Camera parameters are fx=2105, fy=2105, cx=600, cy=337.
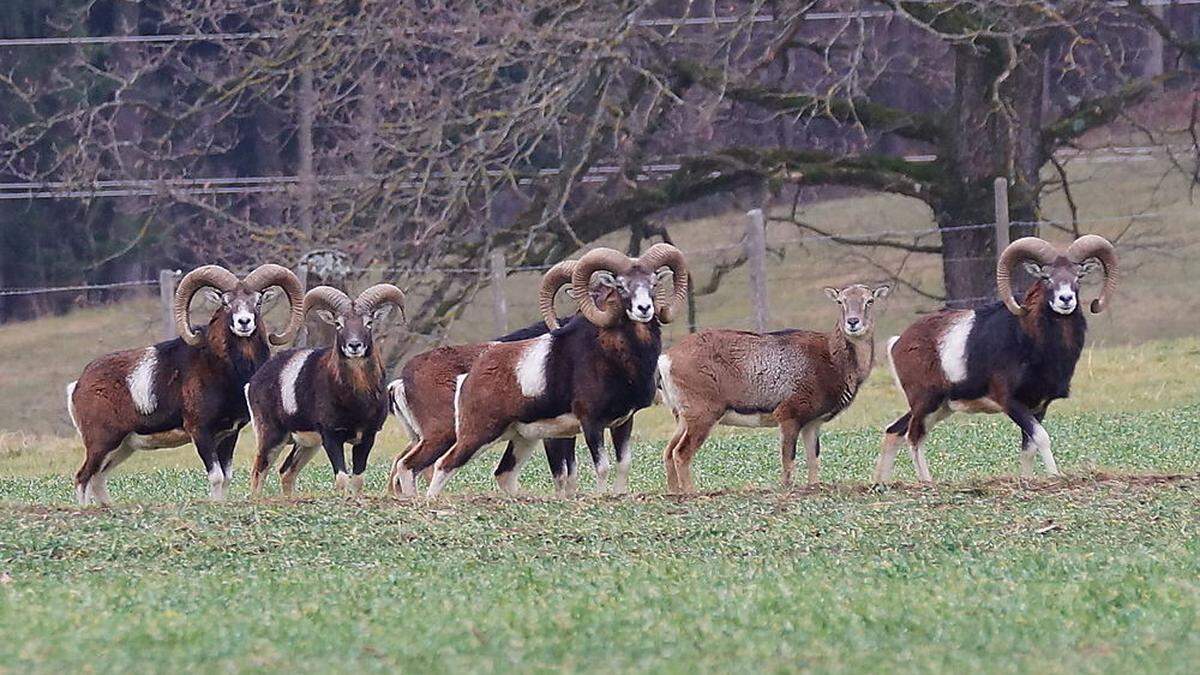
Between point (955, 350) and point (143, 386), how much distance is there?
6.88 meters

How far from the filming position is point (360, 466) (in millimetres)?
17703

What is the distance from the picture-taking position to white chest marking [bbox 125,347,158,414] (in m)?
17.9

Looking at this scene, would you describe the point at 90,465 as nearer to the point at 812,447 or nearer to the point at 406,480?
the point at 406,480

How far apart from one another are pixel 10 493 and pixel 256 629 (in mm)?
11912

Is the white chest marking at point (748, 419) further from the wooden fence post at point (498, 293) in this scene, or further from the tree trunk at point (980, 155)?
the tree trunk at point (980, 155)

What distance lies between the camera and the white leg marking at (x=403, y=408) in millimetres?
18031

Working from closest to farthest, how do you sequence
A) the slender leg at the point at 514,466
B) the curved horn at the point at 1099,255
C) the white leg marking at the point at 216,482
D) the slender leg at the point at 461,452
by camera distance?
the slender leg at the point at 461,452 → the white leg marking at the point at 216,482 → the slender leg at the point at 514,466 → the curved horn at the point at 1099,255

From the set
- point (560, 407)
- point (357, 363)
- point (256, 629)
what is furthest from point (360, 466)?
point (256, 629)

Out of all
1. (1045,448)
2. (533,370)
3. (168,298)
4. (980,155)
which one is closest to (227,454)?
(533,370)

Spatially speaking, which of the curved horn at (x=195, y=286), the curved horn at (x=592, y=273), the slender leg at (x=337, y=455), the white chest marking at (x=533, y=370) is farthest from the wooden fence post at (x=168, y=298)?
the white chest marking at (x=533, y=370)

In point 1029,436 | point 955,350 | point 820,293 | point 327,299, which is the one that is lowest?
point 820,293

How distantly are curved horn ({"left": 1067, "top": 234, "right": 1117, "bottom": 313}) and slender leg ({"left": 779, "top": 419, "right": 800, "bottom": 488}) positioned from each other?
2842mm

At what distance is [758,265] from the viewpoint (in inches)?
1058

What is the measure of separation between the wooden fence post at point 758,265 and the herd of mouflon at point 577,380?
7874 mm
